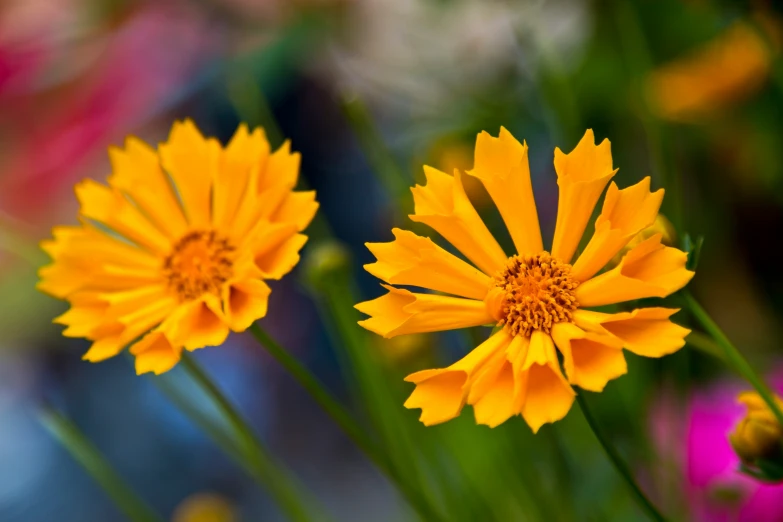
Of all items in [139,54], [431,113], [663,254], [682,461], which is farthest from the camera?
[139,54]

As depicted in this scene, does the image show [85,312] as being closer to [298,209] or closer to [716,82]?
[298,209]

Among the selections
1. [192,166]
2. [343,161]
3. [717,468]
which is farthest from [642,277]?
[343,161]

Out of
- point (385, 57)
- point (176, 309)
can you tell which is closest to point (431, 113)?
point (385, 57)

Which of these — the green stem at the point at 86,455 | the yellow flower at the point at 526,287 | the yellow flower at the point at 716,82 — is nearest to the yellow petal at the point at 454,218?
the yellow flower at the point at 526,287

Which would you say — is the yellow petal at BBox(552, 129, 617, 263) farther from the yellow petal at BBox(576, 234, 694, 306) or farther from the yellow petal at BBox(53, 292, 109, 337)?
the yellow petal at BBox(53, 292, 109, 337)

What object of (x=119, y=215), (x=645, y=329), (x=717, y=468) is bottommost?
(x=717, y=468)

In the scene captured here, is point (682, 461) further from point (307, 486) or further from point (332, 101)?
point (332, 101)

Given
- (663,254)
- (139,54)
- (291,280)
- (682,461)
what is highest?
(139,54)
